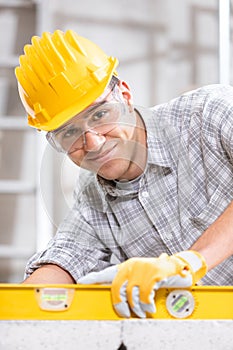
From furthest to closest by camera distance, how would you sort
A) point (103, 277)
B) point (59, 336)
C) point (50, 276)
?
point (50, 276), point (103, 277), point (59, 336)

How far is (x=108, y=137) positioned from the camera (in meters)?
1.84

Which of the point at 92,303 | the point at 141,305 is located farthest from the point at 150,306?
the point at 92,303

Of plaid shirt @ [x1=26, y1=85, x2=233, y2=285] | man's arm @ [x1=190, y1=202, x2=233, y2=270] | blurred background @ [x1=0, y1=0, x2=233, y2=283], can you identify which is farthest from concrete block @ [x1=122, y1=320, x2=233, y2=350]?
→ blurred background @ [x1=0, y1=0, x2=233, y2=283]

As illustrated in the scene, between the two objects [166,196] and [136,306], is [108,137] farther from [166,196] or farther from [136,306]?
[136,306]

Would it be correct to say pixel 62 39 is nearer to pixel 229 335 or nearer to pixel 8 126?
pixel 229 335

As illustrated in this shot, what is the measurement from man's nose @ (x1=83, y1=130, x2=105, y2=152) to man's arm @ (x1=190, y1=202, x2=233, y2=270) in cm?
38

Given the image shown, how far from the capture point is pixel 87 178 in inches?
82.9

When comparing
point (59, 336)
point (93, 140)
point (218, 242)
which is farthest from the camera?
point (93, 140)

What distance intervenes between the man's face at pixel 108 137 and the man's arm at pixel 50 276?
12.3 inches

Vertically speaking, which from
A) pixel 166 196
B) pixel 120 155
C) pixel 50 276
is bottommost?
pixel 50 276

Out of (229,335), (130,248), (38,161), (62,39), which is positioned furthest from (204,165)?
(38,161)

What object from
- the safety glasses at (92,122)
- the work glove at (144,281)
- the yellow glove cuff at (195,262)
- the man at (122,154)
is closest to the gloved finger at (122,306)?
the work glove at (144,281)

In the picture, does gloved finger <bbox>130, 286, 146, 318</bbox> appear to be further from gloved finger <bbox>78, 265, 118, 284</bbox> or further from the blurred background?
the blurred background

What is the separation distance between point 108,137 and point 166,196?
0.26 m
